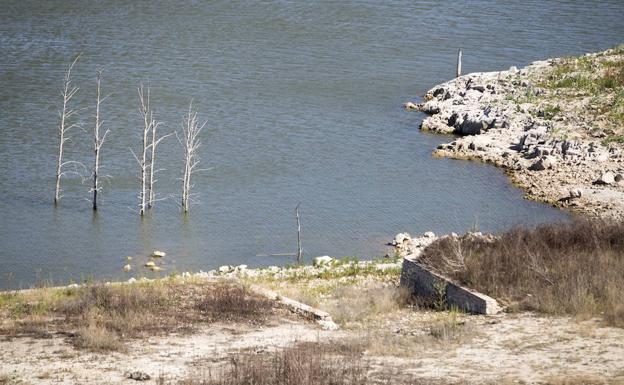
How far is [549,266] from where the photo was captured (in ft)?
69.7

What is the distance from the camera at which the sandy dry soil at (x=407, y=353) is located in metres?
15.9

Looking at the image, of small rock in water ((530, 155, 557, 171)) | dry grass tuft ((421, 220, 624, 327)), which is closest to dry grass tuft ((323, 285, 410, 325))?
dry grass tuft ((421, 220, 624, 327))

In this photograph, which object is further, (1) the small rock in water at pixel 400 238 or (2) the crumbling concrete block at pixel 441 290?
(1) the small rock in water at pixel 400 238

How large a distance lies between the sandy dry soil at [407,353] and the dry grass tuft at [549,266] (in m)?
0.59

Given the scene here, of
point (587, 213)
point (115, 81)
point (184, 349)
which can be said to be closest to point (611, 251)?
point (184, 349)

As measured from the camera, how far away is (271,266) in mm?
30891

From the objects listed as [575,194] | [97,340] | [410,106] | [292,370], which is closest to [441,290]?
[292,370]

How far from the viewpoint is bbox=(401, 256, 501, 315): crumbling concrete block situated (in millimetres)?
20062

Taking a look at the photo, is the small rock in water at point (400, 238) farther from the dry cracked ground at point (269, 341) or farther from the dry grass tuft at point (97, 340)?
the dry grass tuft at point (97, 340)

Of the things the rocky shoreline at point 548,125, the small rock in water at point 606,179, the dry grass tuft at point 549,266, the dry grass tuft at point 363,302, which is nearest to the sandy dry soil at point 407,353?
the dry grass tuft at point 549,266

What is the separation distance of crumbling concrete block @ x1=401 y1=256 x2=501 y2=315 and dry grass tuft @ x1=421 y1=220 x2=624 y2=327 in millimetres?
314

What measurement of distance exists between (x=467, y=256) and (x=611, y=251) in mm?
3030

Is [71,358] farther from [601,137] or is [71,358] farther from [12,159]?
[601,137]

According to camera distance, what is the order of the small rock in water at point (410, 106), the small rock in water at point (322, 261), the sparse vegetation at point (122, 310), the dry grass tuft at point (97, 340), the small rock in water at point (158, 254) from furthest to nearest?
the small rock in water at point (410, 106) → the small rock in water at point (158, 254) → the small rock in water at point (322, 261) → the sparse vegetation at point (122, 310) → the dry grass tuft at point (97, 340)
